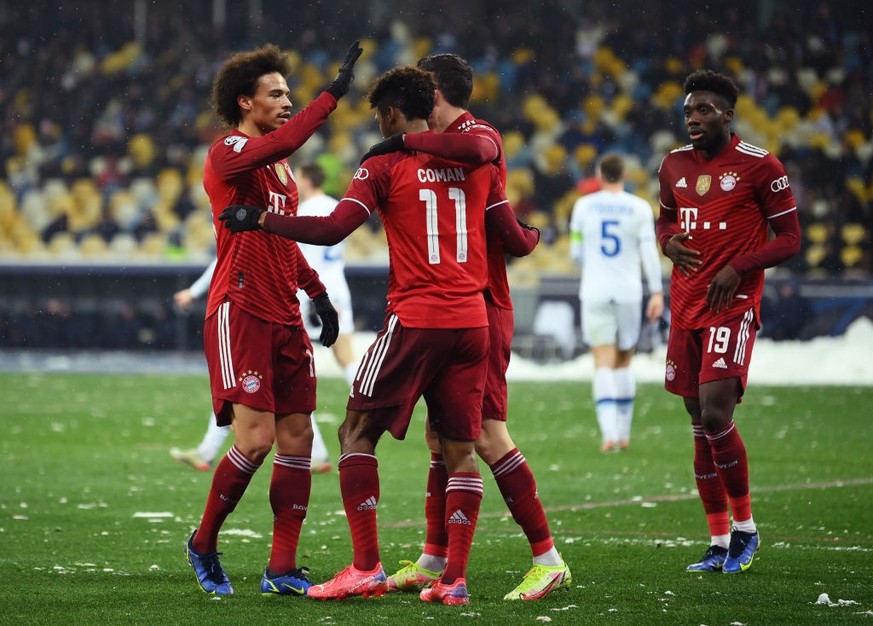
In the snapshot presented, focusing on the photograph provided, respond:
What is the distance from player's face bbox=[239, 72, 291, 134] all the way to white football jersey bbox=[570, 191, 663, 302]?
6765mm

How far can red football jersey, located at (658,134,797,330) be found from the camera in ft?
22.3

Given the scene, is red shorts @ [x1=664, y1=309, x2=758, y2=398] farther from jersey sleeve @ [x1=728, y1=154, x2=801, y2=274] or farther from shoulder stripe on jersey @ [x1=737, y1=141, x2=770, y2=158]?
shoulder stripe on jersey @ [x1=737, y1=141, x2=770, y2=158]

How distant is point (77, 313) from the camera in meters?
23.4

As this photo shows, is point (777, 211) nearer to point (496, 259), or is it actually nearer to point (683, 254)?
point (683, 254)

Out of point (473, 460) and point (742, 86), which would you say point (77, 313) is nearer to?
point (742, 86)

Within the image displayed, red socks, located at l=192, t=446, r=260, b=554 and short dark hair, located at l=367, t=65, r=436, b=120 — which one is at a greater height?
short dark hair, located at l=367, t=65, r=436, b=120

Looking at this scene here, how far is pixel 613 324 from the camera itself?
12.7m

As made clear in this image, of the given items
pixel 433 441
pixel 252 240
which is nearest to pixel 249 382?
pixel 252 240

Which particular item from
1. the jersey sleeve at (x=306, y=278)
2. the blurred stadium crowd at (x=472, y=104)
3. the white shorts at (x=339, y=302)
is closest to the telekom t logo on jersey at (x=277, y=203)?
the jersey sleeve at (x=306, y=278)

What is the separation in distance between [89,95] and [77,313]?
7660 millimetres

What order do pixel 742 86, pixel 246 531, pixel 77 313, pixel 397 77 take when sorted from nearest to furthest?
1. pixel 397 77
2. pixel 246 531
3. pixel 77 313
4. pixel 742 86

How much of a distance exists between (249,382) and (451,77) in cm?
148

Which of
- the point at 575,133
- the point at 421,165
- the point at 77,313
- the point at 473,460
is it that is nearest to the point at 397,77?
the point at 421,165

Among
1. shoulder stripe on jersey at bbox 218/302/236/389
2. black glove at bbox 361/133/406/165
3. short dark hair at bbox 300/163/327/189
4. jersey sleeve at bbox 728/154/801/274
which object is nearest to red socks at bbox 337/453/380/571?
shoulder stripe on jersey at bbox 218/302/236/389
